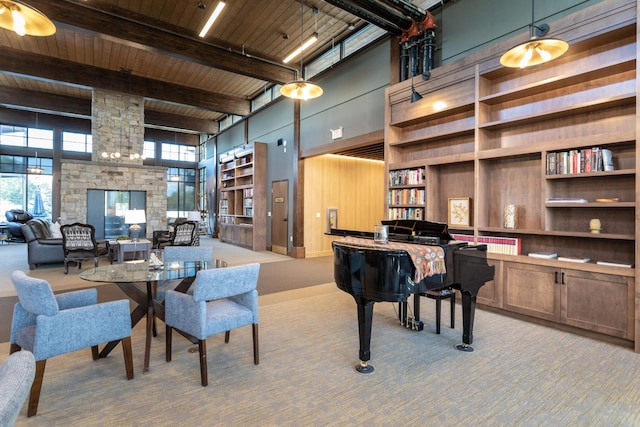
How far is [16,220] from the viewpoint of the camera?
37.3 ft

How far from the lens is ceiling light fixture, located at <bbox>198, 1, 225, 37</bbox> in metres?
5.36

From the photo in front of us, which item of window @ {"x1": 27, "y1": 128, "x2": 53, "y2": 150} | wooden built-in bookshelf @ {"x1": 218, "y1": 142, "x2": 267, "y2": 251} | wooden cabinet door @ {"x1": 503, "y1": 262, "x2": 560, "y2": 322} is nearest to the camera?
wooden cabinet door @ {"x1": 503, "y1": 262, "x2": 560, "y2": 322}

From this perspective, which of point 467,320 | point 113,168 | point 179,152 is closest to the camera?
point 467,320

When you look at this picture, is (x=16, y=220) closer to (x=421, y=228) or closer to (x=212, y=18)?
(x=212, y=18)

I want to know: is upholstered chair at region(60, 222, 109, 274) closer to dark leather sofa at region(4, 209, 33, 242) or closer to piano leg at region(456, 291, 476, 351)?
piano leg at region(456, 291, 476, 351)

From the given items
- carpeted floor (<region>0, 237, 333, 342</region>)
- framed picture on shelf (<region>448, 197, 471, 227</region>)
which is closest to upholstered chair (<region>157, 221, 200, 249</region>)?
carpeted floor (<region>0, 237, 333, 342</region>)

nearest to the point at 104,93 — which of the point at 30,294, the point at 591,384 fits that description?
the point at 30,294

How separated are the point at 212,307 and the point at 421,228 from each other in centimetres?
218

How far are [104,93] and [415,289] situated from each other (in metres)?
11.2

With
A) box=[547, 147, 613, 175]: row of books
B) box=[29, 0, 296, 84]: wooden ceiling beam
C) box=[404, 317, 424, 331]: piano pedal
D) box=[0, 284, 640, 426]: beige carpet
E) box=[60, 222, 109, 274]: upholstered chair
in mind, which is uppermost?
box=[29, 0, 296, 84]: wooden ceiling beam

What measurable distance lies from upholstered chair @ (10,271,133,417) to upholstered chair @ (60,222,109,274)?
4.54 m

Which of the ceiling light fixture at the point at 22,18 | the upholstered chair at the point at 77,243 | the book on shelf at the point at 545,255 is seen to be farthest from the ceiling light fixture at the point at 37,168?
the book on shelf at the point at 545,255

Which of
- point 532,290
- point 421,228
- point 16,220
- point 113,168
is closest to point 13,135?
point 16,220

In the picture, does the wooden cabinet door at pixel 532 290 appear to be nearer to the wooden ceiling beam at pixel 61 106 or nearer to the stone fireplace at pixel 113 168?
the stone fireplace at pixel 113 168
